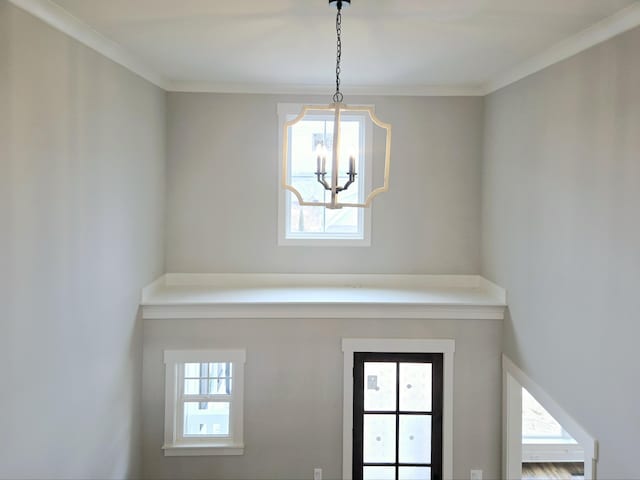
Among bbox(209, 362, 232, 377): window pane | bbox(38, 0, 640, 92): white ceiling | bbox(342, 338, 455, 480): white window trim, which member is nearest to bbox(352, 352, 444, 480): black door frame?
bbox(342, 338, 455, 480): white window trim

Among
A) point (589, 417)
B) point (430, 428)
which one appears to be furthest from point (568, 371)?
point (430, 428)

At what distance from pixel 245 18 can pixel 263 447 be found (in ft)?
10.6

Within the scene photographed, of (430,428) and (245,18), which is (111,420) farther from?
(245,18)

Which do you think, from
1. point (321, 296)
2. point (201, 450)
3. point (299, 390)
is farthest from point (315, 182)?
point (201, 450)

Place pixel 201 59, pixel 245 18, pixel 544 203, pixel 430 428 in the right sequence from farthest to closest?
pixel 430 428, pixel 201 59, pixel 544 203, pixel 245 18

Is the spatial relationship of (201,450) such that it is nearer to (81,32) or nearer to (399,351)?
(399,351)

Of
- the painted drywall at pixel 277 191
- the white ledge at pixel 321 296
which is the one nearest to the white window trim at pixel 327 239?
the painted drywall at pixel 277 191

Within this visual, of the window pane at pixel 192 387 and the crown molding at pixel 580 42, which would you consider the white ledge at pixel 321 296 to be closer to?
the window pane at pixel 192 387

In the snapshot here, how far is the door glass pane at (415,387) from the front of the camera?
4059 mm

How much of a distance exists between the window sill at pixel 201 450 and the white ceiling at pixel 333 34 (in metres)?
3.07

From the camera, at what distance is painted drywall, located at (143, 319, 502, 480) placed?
3936mm

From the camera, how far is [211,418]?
4.10 metres

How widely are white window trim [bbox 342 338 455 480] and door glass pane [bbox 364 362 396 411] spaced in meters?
0.17

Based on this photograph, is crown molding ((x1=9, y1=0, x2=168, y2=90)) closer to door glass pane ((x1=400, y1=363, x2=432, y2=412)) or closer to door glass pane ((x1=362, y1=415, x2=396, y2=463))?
door glass pane ((x1=400, y1=363, x2=432, y2=412))
